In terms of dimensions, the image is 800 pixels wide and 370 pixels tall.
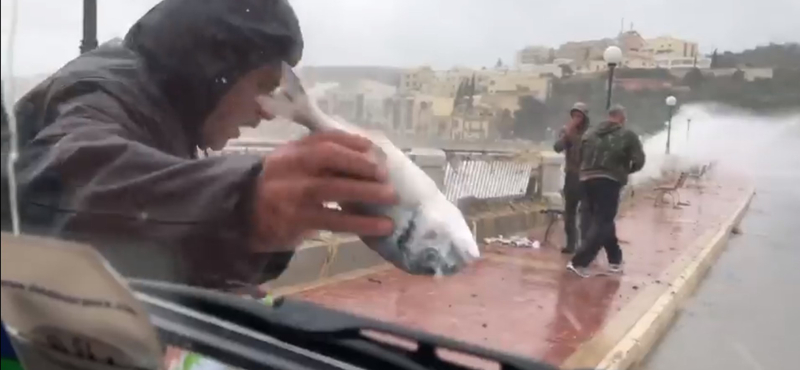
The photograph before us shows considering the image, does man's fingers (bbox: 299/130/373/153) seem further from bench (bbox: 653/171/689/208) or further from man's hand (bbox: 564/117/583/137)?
bench (bbox: 653/171/689/208)

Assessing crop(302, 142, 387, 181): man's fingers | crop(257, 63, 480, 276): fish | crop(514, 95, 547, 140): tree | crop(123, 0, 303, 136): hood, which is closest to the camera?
crop(302, 142, 387, 181): man's fingers

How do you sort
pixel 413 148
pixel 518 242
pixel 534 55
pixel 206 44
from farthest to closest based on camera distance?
pixel 518 242, pixel 534 55, pixel 413 148, pixel 206 44

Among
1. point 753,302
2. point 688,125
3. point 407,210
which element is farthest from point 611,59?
point 753,302

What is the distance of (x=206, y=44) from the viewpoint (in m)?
1.32

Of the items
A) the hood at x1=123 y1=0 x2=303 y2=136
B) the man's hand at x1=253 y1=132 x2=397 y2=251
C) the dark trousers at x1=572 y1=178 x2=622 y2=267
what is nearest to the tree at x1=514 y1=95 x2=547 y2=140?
the dark trousers at x1=572 y1=178 x2=622 y2=267

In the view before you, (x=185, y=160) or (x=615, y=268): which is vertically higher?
(x=185, y=160)

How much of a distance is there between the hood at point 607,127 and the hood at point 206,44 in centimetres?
65

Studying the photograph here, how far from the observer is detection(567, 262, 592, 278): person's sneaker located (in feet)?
7.52

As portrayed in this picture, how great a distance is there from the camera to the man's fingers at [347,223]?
3.69ft

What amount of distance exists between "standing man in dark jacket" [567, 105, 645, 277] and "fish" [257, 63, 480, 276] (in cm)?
48

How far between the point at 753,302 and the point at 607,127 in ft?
3.55

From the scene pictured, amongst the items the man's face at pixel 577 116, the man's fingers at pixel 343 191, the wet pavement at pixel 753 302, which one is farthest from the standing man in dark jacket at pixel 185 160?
the wet pavement at pixel 753 302

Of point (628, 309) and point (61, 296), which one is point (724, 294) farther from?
point (61, 296)

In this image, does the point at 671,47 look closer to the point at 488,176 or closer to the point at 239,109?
the point at 488,176
